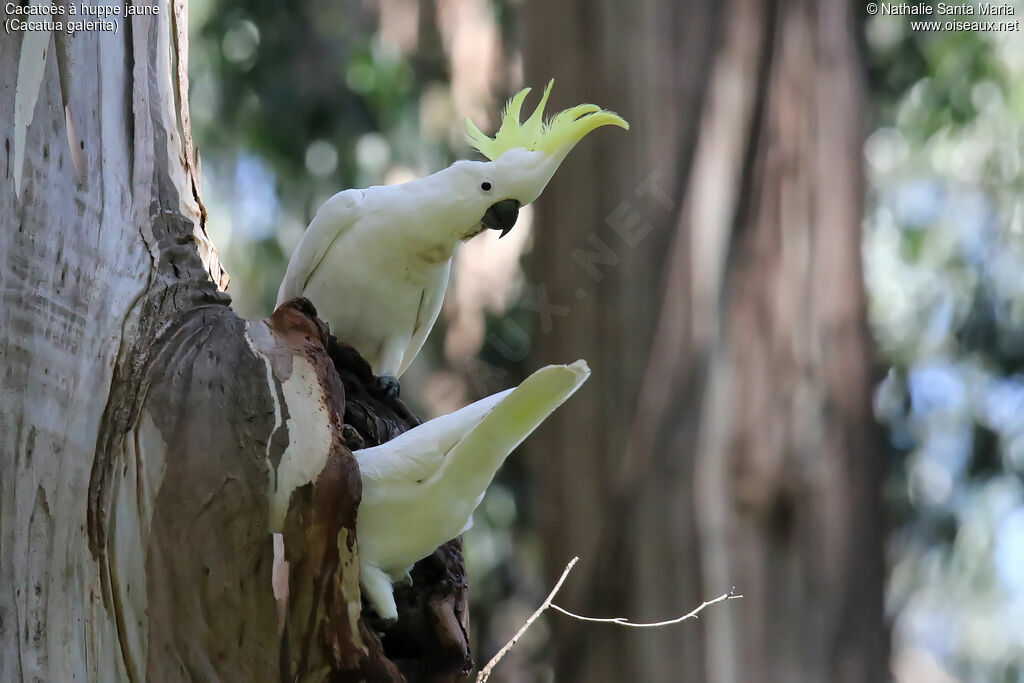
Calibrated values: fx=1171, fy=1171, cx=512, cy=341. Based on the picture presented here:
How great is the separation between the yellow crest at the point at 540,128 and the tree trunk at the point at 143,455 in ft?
1.87

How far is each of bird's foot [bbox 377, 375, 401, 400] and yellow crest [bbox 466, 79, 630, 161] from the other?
16.5 inches

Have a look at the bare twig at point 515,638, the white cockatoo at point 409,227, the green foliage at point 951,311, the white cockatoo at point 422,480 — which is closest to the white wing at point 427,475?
the white cockatoo at point 422,480

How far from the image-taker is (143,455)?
1308 millimetres

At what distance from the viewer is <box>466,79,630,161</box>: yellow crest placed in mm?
1800

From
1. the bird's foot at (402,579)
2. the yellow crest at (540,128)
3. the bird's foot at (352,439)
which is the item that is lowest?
the bird's foot at (402,579)

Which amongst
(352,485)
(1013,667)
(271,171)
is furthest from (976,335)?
(352,485)

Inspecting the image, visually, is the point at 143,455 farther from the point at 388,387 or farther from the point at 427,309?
the point at 427,309

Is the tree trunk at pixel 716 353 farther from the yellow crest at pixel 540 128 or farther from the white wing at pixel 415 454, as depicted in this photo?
the white wing at pixel 415 454

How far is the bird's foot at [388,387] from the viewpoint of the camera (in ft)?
5.65

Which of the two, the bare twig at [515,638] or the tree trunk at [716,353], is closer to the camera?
the bare twig at [515,638]

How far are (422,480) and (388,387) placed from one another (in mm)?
411

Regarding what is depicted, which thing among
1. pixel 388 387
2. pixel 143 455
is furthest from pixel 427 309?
pixel 143 455

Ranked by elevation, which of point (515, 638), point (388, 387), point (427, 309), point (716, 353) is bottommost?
point (515, 638)

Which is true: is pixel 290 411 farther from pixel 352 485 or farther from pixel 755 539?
pixel 755 539
